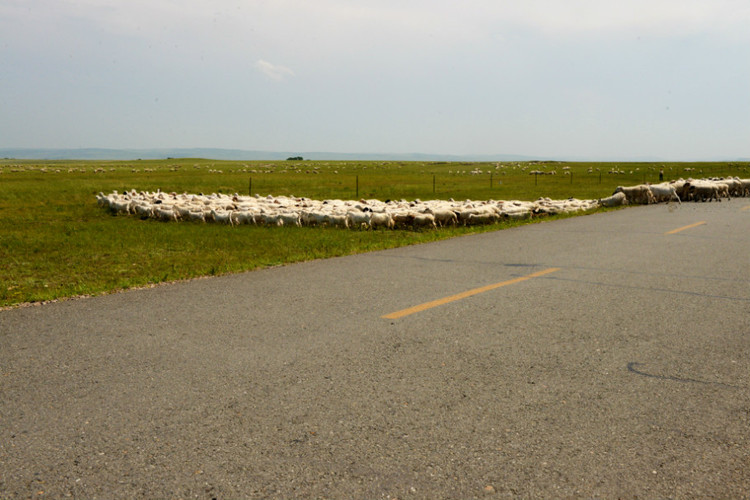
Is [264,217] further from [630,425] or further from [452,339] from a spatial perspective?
[630,425]

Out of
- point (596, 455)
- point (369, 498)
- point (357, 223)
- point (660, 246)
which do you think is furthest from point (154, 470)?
A: point (357, 223)

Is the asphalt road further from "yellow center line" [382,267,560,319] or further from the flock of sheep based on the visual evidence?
the flock of sheep

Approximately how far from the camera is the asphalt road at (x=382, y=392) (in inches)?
128

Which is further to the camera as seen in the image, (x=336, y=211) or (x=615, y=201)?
(x=615, y=201)

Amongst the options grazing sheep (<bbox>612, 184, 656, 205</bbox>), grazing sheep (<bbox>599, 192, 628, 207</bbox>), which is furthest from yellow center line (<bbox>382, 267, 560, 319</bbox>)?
grazing sheep (<bbox>612, 184, 656, 205</bbox>)

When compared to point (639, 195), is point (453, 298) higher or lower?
lower

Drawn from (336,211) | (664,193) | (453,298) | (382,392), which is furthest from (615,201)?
(382,392)

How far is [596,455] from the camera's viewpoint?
3.49m

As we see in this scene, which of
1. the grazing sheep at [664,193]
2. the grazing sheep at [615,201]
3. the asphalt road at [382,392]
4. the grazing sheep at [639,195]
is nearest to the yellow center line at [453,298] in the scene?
the asphalt road at [382,392]

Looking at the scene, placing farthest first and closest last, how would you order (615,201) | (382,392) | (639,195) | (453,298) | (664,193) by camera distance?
(664,193) < (639,195) < (615,201) < (453,298) < (382,392)

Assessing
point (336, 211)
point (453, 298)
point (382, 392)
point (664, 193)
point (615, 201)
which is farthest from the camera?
point (664, 193)

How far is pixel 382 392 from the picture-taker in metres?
4.39

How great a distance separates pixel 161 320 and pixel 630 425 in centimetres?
478

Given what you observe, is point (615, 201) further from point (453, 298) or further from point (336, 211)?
point (453, 298)
